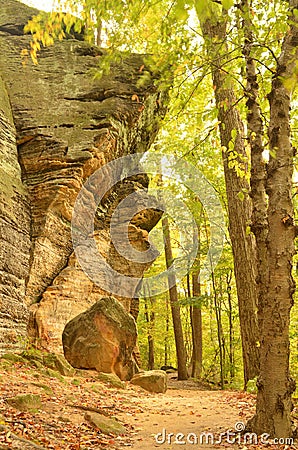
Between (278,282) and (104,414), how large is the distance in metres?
3.07

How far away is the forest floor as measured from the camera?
13.1 ft

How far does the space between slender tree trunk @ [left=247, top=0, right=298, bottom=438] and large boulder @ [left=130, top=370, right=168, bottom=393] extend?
217 inches

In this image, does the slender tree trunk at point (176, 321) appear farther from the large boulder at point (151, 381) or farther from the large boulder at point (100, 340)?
the large boulder at point (100, 340)

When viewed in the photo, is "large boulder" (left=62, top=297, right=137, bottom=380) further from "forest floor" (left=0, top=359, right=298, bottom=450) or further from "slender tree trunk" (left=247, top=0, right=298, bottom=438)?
"slender tree trunk" (left=247, top=0, right=298, bottom=438)

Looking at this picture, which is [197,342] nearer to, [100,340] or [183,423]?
[100,340]

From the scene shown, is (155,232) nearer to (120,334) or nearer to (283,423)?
(120,334)

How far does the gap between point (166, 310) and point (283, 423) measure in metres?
19.0

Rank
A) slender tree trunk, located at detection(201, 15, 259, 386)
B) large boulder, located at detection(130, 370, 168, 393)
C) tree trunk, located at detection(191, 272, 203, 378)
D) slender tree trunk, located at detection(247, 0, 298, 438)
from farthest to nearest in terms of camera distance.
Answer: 1. tree trunk, located at detection(191, 272, 203, 378)
2. large boulder, located at detection(130, 370, 168, 393)
3. slender tree trunk, located at detection(201, 15, 259, 386)
4. slender tree trunk, located at detection(247, 0, 298, 438)

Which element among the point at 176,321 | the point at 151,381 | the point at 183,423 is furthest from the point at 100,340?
the point at 176,321

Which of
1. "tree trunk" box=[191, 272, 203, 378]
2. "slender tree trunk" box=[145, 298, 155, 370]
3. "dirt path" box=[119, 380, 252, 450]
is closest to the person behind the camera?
"dirt path" box=[119, 380, 252, 450]

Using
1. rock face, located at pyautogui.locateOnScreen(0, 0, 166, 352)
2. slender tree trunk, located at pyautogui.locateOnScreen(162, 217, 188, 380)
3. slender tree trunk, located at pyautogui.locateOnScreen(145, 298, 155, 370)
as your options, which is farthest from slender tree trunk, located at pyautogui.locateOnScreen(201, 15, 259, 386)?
slender tree trunk, located at pyautogui.locateOnScreen(145, 298, 155, 370)

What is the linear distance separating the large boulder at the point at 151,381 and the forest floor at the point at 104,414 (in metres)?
1.30

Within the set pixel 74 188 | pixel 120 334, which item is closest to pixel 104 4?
pixel 74 188

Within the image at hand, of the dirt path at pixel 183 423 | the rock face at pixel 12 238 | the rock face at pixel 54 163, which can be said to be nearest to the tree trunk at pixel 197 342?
the rock face at pixel 54 163
